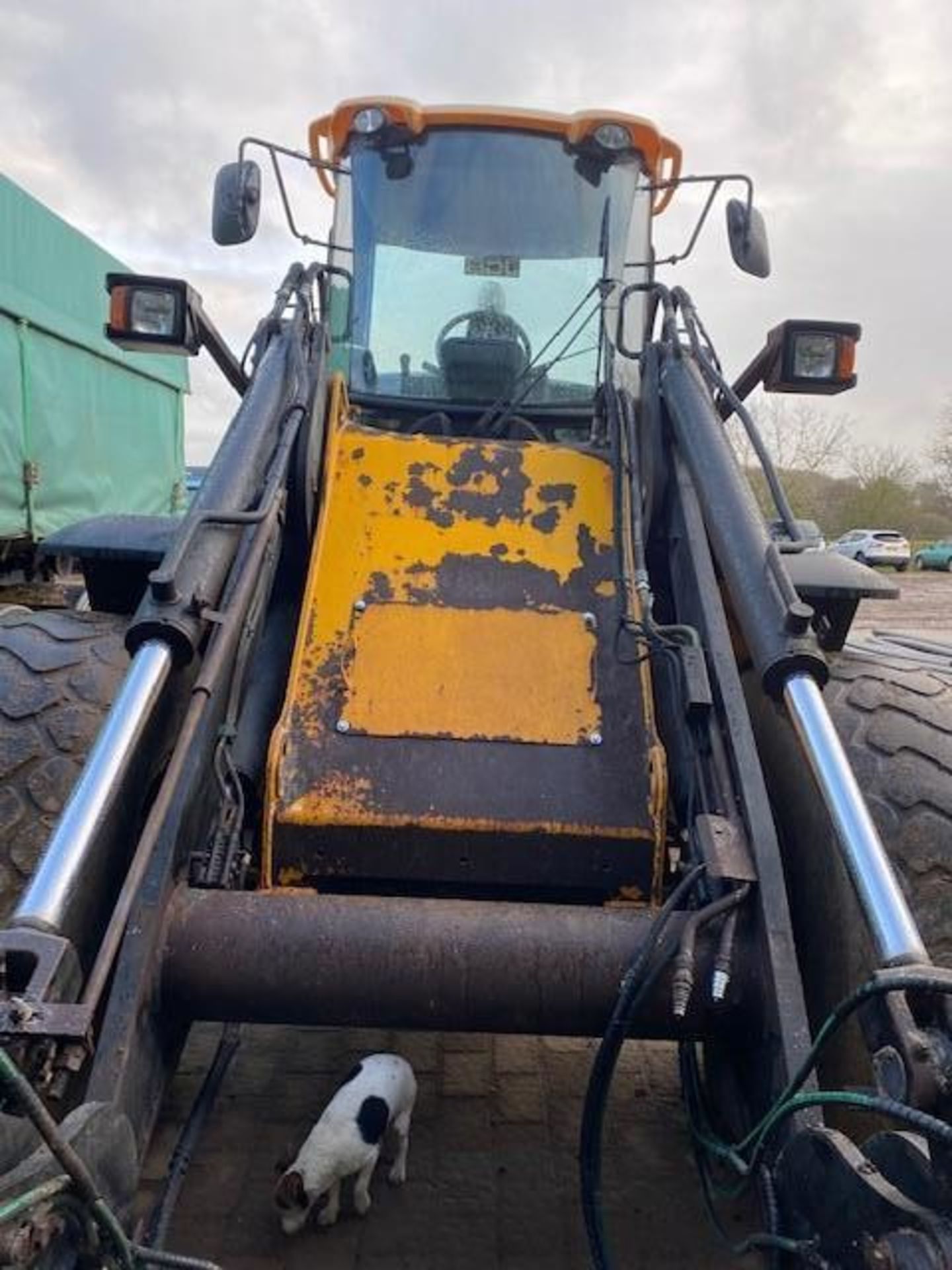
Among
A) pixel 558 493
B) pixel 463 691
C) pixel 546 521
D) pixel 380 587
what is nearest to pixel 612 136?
pixel 558 493

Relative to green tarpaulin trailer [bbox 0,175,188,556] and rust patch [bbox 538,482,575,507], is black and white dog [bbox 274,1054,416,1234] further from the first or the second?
green tarpaulin trailer [bbox 0,175,188,556]

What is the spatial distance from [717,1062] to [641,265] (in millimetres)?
2842

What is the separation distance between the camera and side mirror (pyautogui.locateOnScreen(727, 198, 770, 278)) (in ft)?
13.0

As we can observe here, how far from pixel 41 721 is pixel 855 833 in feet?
6.42

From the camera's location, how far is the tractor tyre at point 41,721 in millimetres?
2756

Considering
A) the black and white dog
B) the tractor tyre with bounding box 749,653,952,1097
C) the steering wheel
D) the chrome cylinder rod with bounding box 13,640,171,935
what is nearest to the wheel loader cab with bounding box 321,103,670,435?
the steering wheel

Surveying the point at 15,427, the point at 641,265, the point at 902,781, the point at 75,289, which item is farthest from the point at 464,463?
the point at 75,289

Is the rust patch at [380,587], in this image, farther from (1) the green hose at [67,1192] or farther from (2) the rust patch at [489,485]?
(1) the green hose at [67,1192]

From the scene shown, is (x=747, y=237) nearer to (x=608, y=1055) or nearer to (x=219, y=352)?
(x=219, y=352)

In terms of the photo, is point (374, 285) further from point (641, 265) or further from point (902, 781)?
point (902, 781)

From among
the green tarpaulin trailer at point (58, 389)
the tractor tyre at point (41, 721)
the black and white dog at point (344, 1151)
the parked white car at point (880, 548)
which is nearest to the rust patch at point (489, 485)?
the tractor tyre at point (41, 721)

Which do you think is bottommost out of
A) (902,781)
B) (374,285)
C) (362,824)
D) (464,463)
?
(362,824)

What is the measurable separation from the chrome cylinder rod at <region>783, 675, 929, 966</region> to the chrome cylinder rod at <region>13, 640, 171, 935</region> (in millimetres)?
1303

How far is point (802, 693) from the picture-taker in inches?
91.4
